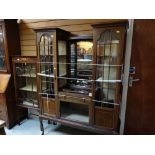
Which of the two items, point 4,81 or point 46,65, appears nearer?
point 46,65

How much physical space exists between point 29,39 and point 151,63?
85.9 inches

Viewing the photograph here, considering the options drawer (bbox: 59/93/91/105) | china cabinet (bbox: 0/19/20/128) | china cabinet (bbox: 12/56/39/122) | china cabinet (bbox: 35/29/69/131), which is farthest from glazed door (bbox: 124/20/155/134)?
china cabinet (bbox: 0/19/20/128)

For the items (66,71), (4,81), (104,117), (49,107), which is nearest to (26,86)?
(4,81)

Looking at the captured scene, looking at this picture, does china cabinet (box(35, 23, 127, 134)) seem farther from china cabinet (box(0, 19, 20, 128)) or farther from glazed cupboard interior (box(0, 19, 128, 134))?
china cabinet (box(0, 19, 20, 128))

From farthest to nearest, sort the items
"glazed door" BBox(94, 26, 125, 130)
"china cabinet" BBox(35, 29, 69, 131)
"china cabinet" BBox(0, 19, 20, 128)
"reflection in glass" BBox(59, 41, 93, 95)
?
"china cabinet" BBox(0, 19, 20, 128) < "reflection in glass" BBox(59, 41, 93, 95) < "china cabinet" BBox(35, 29, 69, 131) < "glazed door" BBox(94, 26, 125, 130)

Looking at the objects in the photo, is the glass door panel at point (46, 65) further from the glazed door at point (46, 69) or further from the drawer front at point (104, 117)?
the drawer front at point (104, 117)

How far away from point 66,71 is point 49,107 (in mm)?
649

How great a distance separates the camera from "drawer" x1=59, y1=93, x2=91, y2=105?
193 centimetres

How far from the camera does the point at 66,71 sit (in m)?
2.34

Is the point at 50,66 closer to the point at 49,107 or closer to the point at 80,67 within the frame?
the point at 80,67

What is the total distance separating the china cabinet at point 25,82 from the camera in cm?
253

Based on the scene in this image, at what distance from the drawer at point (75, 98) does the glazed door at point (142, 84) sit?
0.65 metres
